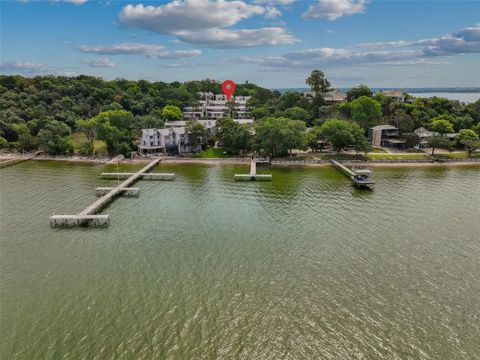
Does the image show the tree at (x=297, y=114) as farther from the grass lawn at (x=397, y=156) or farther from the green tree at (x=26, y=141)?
the green tree at (x=26, y=141)

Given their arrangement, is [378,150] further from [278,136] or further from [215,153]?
[215,153]

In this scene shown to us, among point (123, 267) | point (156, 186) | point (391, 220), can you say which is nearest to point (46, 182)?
point (156, 186)

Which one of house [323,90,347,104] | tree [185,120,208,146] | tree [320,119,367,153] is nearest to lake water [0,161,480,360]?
tree [320,119,367,153]

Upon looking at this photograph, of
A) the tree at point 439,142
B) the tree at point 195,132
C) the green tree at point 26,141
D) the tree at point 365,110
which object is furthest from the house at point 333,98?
the green tree at point 26,141

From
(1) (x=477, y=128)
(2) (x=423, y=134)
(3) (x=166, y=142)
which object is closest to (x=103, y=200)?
(3) (x=166, y=142)

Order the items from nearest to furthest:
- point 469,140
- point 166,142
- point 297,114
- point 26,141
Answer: point 469,140 → point 166,142 → point 26,141 → point 297,114

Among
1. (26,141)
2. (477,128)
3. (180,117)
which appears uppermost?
(180,117)

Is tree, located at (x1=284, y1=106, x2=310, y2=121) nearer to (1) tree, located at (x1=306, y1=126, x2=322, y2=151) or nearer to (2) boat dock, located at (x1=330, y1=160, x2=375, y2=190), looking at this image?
(1) tree, located at (x1=306, y1=126, x2=322, y2=151)
